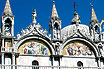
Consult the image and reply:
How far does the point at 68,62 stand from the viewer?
2386 cm

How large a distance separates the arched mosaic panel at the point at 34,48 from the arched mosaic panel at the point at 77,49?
1.42 m

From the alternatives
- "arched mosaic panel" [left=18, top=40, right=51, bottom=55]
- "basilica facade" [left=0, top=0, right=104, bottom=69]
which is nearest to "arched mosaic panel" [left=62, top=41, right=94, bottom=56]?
"basilica facade" [left=0, top=0, right=104, bottom=69]

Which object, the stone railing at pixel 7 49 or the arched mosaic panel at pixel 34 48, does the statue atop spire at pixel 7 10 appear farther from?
the stone railing at pixel 7 49

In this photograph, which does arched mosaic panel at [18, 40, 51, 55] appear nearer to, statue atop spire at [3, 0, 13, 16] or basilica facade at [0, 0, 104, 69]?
basilica facade at [0, 0, 104, 69]

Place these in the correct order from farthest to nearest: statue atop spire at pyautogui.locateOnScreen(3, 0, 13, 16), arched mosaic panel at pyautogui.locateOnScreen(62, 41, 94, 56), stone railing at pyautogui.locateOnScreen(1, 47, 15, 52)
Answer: arched mosaic panel at pyautogui.locateOnScreen(62, 41, 94, 56) < statue atop spire at pyautogui.locateOnScreen(3, 0, 13, 16) < stone railing at pyautogui.locateOnScreen(1, 47, 15, 52)

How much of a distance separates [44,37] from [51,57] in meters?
1.56

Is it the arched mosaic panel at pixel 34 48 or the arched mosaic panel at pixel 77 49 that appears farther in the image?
the arched mosaic panel at pixel 77 49

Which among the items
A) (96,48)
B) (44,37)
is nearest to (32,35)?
(44,37)

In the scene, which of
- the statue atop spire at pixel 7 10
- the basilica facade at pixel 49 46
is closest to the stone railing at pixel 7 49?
the basilica facade at pixel 49 46

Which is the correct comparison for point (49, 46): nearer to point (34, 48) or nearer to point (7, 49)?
point (34, 48)

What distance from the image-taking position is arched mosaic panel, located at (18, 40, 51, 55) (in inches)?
923

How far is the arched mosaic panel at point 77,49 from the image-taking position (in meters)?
24.2

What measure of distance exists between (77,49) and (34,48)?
328cm

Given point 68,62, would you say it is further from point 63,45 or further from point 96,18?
point 96,18
